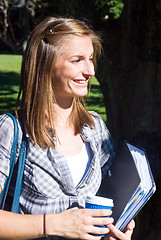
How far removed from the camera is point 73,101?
222 centimetres

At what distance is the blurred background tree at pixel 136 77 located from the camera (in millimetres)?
3197

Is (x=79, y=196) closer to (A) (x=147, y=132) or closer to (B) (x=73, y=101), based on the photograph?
(B) (x=73, y=101)

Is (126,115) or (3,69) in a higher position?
(126,115)

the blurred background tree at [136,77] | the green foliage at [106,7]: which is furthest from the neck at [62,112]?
the green foliage at [106,7]

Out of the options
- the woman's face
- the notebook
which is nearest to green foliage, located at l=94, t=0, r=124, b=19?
the woman's face

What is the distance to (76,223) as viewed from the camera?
1.75m

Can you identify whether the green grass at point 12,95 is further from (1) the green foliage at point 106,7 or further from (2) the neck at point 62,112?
(2) the neck at point 62,112

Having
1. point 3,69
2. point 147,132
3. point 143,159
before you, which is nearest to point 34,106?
point 143,159

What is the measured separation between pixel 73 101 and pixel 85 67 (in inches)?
11.1

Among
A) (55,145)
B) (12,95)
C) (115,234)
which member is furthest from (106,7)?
(115,234)

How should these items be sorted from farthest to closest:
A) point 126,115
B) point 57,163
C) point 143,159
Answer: point 126,115
point 143,159
point 57,163

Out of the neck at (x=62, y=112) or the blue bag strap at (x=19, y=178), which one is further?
the neck at (x=62, y=112)

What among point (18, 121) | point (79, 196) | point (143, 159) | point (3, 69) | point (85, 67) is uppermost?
point (85, 67)

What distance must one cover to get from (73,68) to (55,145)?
43 cm
